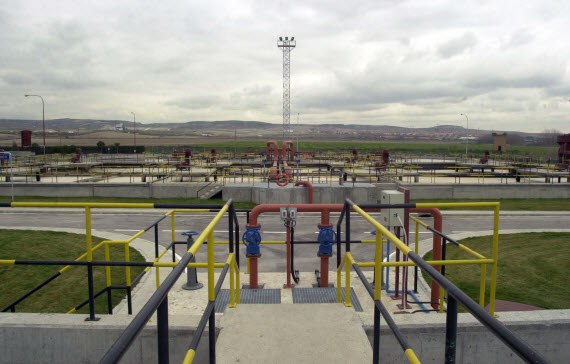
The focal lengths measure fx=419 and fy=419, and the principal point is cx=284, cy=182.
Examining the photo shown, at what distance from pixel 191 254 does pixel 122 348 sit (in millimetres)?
1209

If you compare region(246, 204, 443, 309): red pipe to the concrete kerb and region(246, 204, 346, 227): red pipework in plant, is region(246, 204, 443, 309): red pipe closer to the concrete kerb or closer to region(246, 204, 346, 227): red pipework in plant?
region(246, 204, 346, 227): red pipework in plant

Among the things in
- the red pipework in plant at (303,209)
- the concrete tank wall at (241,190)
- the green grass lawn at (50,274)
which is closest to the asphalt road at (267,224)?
the green grass lawn at (50,274)

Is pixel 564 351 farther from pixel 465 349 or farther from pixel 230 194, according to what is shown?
pixel 230 194

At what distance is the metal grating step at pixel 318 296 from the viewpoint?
22.1 ft

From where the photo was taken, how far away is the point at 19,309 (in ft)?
23.2

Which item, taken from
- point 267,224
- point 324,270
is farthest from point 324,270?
point 267,224

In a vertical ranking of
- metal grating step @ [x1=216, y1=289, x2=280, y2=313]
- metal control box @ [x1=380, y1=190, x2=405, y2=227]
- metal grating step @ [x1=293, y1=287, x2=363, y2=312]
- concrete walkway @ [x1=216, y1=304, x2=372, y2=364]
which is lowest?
metal grating step @ [x1=216, y1=289, x2=280, y2=313]

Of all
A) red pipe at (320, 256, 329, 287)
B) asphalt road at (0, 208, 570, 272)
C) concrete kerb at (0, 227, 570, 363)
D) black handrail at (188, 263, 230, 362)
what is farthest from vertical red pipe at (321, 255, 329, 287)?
black handrail at (188, 263, 230, 362)

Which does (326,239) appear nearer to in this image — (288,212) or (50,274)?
(288,212)

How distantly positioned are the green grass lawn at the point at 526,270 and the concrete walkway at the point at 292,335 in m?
4.35

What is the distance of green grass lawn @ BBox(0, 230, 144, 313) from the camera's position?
7.42 meters

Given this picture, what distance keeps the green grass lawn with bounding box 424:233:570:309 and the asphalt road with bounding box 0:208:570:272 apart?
2.05 m

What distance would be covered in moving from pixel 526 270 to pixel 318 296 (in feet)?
17.6

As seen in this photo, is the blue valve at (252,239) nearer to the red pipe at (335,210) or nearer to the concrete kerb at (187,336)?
the red pipe at (335,210)
